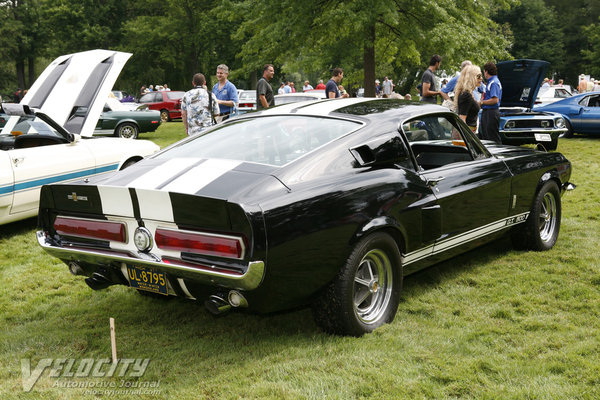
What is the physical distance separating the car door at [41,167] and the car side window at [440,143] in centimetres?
399

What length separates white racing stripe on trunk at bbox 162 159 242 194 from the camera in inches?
125

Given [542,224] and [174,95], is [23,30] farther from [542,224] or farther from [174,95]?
[542,224]

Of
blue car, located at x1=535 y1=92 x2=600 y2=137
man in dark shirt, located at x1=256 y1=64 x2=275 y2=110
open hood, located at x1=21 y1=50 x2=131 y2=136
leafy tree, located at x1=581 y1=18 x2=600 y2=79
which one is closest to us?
open hood, located at x1=21 y1=50 x2=131 y2=136

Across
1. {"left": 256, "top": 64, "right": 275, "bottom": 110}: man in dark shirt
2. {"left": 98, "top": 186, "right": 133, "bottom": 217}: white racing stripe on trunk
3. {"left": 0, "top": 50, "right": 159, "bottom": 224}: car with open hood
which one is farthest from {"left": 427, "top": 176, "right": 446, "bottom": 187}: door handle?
{"left": 256, "top": 64, "right": 275, "bottom": 110}: man in dark shirt

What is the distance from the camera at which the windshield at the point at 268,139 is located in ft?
11.9

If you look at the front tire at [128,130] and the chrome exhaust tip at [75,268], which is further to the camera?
the front tire at [128,130]

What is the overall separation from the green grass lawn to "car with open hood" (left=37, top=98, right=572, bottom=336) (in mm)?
314

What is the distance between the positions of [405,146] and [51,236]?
94.6 inches

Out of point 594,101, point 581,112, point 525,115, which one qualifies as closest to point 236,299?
point 525,115

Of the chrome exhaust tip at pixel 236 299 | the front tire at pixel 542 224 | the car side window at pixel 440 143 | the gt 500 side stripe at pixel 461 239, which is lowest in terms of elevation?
the front tire at pixel 542 224

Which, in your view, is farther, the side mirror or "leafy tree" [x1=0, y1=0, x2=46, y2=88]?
"leafy tree" [x1=0, y1=0, x2=46, y2=88]

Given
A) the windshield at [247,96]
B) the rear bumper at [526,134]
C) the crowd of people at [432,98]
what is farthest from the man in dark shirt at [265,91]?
the windshield at [247,96]

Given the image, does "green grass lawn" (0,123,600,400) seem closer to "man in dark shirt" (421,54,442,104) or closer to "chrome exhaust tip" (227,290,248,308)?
"chrome exhaust tip" (227,290,248,308)

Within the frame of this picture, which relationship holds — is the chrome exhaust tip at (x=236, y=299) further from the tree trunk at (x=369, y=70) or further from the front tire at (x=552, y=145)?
the tree trunk at (x=369, y=70)
